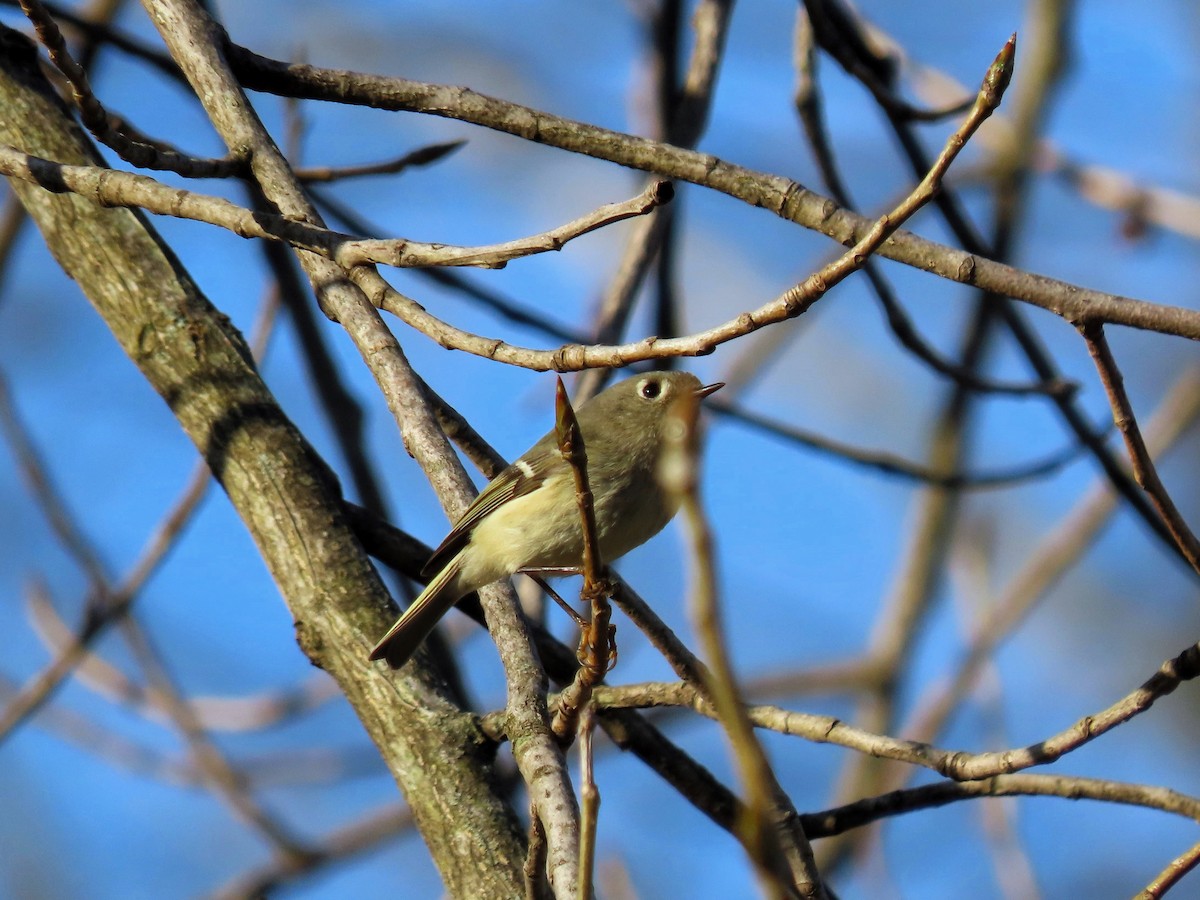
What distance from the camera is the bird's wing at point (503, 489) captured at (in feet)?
7.76

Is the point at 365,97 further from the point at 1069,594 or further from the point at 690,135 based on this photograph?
the point at 1069,594

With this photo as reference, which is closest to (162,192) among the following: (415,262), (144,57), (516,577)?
(415,262)

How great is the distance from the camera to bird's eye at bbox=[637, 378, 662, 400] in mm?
2904

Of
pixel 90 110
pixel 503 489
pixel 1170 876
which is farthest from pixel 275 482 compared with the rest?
pixel 1170 876

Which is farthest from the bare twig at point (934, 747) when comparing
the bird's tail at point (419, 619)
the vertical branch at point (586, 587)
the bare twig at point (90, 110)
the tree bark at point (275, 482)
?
the bare twig at point (90, 110)

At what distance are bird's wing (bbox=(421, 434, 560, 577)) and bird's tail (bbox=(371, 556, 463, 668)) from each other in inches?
1.2

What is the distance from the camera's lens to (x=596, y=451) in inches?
105

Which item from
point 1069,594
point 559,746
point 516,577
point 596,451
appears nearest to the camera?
point 559,746

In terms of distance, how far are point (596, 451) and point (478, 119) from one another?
0.83 meters

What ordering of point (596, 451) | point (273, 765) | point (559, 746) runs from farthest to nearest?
point (273, 765) → point (596, 451) → point (559, 746)

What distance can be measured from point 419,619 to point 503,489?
0.38 meters

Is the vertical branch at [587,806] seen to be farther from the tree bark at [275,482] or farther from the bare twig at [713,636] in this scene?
the tree bark at [275,482]

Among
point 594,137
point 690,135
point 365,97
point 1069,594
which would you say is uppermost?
point 1069,594

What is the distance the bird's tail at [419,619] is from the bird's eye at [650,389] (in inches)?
25.1
